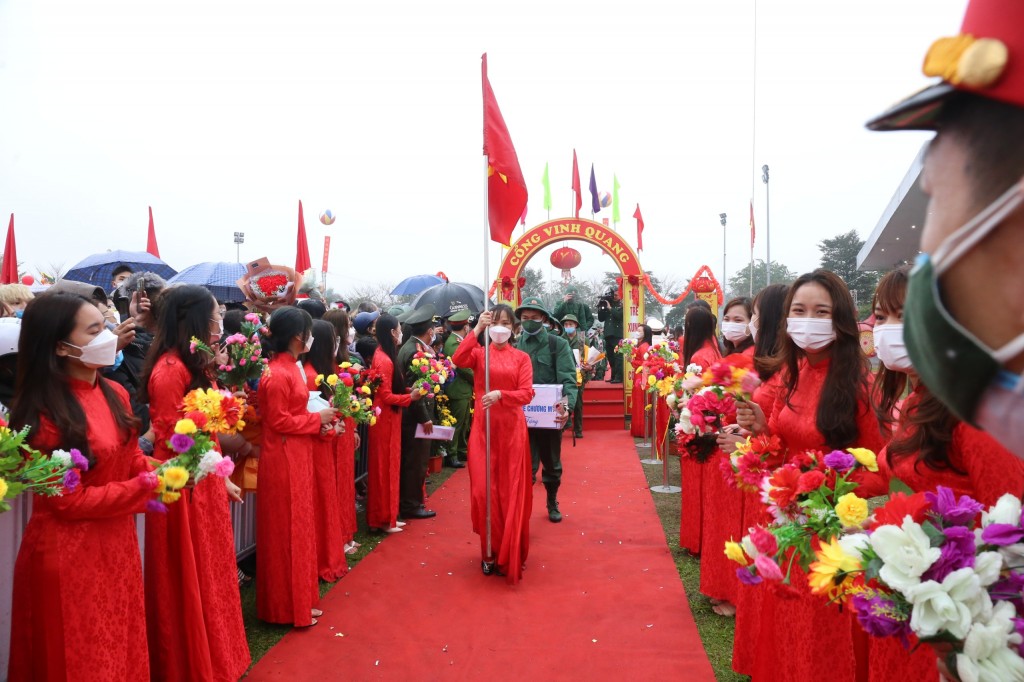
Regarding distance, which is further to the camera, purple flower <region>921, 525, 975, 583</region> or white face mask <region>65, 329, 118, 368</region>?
white face mask <region>65, 329, 118, 368</region>

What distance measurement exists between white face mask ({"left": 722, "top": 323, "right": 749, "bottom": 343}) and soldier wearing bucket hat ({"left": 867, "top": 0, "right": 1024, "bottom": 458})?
4.37m

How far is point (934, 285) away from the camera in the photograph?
2.34 feet

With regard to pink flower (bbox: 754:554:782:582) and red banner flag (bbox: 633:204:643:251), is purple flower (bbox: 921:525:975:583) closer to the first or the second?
pink flower (bbox: 754:554:782:582)

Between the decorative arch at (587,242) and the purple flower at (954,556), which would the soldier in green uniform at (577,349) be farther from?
the purple flower at (954,556)

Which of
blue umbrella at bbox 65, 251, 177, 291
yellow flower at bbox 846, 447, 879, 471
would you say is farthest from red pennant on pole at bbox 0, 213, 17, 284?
yellow flower at bbox 846, 447, 879, 471

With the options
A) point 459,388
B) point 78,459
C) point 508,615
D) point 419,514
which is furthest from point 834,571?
point 459,388

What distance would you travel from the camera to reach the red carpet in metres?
3.81

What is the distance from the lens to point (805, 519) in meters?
1.84

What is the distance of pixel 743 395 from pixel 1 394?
3.41 meters

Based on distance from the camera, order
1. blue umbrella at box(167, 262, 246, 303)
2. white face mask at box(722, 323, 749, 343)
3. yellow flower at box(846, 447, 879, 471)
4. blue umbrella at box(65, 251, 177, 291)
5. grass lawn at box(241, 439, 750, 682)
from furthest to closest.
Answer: blue umbrella at box(167, 262, 246, 303) < blue umbrella at box(65, 251, 177, 291) < white face mask at box(722, 323, 749, 343) < grass lawn at box(241, 439, 750, 682) < yellow flower at box(846, 447, 879, 471)

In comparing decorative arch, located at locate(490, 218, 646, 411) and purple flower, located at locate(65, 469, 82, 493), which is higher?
decorative arch, located at locate(490, 218, 646, 411)

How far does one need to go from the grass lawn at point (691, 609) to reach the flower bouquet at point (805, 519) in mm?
2148

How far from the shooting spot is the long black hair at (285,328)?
13.9 ft

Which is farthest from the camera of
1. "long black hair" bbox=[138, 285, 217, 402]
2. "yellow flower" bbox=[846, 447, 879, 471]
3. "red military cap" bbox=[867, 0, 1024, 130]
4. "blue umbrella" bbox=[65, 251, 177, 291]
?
"blue umbrella" bbox=[65, 251, 177, 291]
